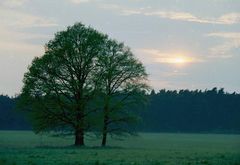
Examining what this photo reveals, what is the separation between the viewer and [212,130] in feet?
595

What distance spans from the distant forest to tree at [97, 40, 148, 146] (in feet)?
367

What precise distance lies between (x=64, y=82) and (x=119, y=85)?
7.16 metres

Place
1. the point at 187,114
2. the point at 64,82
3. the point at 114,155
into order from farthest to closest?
the point at 187,114 → the point at 64,82 → the point at 114,155

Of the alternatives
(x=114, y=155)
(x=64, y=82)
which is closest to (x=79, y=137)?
(x=64, y=82)

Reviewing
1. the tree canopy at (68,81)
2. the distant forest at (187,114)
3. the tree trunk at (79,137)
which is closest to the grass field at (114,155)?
the tree trunk at (79,137)

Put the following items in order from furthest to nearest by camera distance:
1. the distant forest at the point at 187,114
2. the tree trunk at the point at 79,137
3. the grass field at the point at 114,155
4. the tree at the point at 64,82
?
the distant forest at the point at 187,114 < the tree trunk at the point at 79,137 < the tree at the point at 64,82 < the grass field at the point at 114,155

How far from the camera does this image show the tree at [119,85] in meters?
63.9

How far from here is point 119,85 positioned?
6606 centimetres

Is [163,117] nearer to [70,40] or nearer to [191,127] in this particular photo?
[191,127]

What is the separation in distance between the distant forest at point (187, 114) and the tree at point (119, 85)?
367 feet

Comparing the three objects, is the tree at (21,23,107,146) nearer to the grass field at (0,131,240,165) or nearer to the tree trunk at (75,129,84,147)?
the tree trunk at (75,129,84,147)

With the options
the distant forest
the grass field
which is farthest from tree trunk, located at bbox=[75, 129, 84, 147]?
the distant forest

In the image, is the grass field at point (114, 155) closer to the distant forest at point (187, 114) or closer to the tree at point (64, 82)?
the tree at point (64, 82)

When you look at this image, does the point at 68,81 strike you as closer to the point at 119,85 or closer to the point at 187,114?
the point at 119,85
